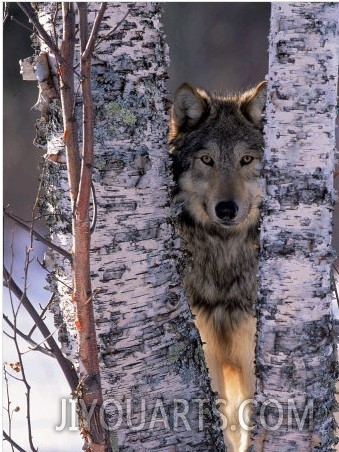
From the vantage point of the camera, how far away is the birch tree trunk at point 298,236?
1.86m

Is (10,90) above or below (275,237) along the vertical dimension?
above

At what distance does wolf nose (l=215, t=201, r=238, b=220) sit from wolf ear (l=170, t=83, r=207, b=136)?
1.40 ft

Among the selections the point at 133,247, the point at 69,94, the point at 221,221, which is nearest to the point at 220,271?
the point at 221,221

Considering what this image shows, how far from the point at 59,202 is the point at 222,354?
139cm

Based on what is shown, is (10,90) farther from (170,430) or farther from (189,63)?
(170,430)

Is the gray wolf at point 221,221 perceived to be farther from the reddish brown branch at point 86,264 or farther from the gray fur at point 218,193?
the reddish brown branch at point 86,264

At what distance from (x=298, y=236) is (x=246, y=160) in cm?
124

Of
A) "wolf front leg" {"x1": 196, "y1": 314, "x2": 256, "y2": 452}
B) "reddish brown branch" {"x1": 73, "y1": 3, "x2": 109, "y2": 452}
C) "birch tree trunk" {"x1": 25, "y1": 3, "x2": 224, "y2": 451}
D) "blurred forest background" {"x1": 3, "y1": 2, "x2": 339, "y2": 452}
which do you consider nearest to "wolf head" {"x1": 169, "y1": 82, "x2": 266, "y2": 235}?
"wolf front leg" {"x1": 196, "y1": 314, "x2": 256, "y2": 452}

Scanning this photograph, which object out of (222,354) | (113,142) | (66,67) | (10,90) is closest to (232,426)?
(222,354)

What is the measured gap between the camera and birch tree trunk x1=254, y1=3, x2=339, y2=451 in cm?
186

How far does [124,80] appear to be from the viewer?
2.05 meters

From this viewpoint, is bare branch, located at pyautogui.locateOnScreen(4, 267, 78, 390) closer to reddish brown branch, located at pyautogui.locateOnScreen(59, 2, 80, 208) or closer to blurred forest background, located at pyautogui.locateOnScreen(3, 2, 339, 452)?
reddish brown branch, located at pyautogui.locateOnScreen(59, 2, 80, 208)

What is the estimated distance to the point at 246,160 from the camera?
3137 millimetres

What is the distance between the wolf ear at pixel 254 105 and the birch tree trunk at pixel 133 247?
1.05m
